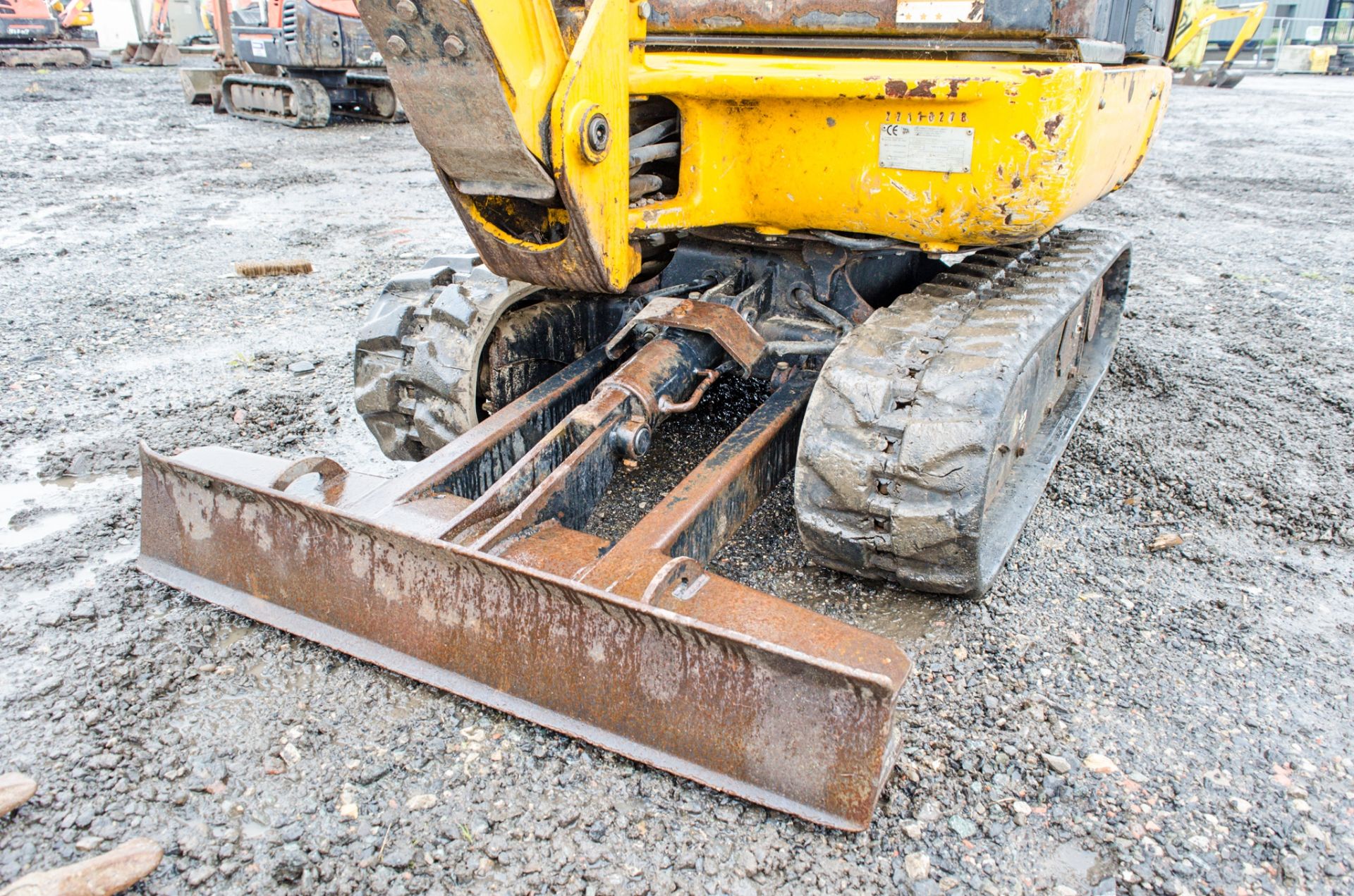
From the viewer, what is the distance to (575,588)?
2.18 m

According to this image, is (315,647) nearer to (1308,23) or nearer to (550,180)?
(550,180)

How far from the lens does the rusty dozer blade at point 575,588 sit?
206 centimetres

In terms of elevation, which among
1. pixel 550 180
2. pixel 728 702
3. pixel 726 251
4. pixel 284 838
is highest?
pixel 550 180

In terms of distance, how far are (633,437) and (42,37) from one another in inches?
1029

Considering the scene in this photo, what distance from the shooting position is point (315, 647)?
274cm

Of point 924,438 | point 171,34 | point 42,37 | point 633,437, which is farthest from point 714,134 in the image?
point 171,34

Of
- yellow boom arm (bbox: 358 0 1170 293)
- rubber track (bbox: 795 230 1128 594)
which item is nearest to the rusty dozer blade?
rubber track (bbox: 795 230 1128 594)

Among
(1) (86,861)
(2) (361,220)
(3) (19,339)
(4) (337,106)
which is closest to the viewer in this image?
(1) (86,861)

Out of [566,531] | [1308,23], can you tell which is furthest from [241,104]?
[1308,23]

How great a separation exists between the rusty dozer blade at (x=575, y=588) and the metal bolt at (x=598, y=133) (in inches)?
27.8

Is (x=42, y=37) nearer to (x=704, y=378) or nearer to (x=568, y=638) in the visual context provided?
(x=704, y=378)

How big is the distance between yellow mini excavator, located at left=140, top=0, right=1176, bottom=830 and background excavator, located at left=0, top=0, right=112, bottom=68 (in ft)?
79.3

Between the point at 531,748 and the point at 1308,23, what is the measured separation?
38.3m

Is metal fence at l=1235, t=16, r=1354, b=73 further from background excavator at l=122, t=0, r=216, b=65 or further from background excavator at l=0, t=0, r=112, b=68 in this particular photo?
background excavator at l=0, t=0, r=112, b=68
